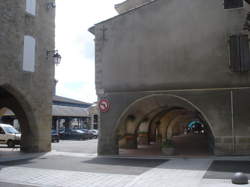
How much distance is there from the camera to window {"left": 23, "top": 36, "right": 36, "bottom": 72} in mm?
16125

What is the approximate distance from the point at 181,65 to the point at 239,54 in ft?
8.79

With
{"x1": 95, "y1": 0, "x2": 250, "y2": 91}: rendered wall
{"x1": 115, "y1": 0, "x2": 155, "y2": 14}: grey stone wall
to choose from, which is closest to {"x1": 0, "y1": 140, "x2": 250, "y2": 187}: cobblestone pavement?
{"x1": 95, "y1": 0, "x2": 250, "y2": 91}: rendered wall

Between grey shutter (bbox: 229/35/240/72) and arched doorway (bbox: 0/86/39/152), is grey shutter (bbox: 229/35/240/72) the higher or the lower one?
the higher one

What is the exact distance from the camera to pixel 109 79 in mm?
15633

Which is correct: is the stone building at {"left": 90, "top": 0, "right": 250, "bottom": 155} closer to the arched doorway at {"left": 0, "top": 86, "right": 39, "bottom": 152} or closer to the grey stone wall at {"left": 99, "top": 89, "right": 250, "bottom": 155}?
the grey stone wall at {"left": 99, "top": 89, "right": 250, "bottom": 155}

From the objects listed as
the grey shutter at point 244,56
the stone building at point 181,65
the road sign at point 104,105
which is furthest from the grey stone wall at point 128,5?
the grey shutter at point 244,56

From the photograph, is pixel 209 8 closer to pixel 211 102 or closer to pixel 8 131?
pixel 211 102

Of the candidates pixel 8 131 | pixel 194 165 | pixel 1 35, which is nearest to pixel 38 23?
pixel 1 35

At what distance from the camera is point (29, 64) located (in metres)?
16.5

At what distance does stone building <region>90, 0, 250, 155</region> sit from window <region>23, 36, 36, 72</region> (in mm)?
3704

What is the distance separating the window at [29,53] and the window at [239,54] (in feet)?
35.4

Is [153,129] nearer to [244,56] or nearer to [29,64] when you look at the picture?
Result: [29,64]

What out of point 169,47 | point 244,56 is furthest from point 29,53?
point 244,56

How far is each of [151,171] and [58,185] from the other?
3395 mm
